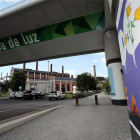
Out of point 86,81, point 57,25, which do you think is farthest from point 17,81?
point 57,25

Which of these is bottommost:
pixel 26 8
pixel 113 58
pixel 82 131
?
pixel 82 131

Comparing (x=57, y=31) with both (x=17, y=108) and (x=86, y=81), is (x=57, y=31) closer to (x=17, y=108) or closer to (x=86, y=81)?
(x=17, y=108)

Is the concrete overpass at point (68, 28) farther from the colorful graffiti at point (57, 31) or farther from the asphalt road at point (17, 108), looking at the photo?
the asphalt road at point (17, 108)

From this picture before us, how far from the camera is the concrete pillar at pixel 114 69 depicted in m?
7.54

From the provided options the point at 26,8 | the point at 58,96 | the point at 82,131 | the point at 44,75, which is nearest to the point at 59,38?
the point at 26,8

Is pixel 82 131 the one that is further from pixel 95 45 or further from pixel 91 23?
pixel 95 45

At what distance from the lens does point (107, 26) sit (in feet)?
26.0

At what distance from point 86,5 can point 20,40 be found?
7.05 metres

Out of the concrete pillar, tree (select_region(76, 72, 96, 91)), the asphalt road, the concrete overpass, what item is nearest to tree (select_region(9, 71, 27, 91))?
tree (select_region(76, 72, 96, 91))

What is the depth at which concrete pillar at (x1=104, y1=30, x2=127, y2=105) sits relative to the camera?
7535 mm

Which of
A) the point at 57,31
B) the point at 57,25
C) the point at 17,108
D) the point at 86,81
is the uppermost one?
the point at 57,25

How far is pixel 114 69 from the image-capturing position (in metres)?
8.05

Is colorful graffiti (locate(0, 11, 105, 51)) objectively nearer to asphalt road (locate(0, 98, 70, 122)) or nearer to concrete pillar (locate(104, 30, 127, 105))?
concrete pillar (locate(104, 30, 127, 105))

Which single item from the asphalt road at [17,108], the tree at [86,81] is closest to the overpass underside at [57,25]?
the asphalt road at [17,108]
